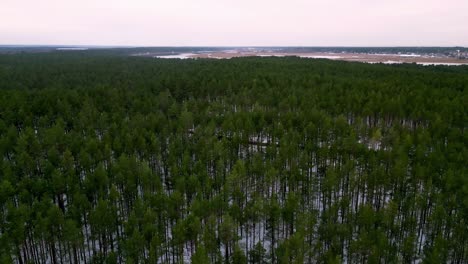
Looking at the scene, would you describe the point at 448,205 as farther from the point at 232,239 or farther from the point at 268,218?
the point at 232,239

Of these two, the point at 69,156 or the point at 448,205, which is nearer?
the point at 448,205

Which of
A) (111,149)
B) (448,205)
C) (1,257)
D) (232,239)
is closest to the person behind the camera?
(1,257)

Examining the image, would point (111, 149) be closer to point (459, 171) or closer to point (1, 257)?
point (1, 257)

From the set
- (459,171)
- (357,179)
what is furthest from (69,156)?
(459,171)

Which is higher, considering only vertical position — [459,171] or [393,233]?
[459,171]

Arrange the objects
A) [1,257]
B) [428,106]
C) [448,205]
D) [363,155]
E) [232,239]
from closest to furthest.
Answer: [1,257]
[232,239]
[448,205]
[363,155]
[428,106]

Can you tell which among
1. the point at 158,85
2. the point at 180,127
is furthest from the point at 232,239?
the point at 158,85

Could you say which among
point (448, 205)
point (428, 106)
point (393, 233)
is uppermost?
point (428, 106)
